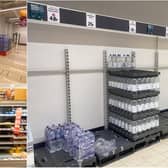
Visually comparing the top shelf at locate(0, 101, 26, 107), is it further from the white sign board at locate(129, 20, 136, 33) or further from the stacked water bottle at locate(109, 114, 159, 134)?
the white sign board at locate(129, 20, 136, 33)

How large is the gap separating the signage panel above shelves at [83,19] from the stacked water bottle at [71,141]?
3.89ft

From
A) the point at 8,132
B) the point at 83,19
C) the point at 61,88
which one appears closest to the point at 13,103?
the point at 8,132

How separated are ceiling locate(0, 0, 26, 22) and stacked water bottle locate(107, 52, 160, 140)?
151 cm

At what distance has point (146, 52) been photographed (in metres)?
3.71

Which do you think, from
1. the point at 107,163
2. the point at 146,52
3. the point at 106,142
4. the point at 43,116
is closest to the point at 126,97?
the point at 106,142

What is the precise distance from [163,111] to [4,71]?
3.30 m

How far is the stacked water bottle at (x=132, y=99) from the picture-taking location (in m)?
2.66

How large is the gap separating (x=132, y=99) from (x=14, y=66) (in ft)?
4.93

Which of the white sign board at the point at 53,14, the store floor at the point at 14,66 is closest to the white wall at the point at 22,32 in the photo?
the store floor at the point at 14,66

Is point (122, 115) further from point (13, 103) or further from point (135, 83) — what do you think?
point (13, 103)

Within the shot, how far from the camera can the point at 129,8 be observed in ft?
10.9

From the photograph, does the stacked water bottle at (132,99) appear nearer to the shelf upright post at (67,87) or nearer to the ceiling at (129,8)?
the shelf upright post at (67,87)

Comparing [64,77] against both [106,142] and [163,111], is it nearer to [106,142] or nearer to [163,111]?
[106,142]

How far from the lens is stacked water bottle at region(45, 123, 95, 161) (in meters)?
2.26
